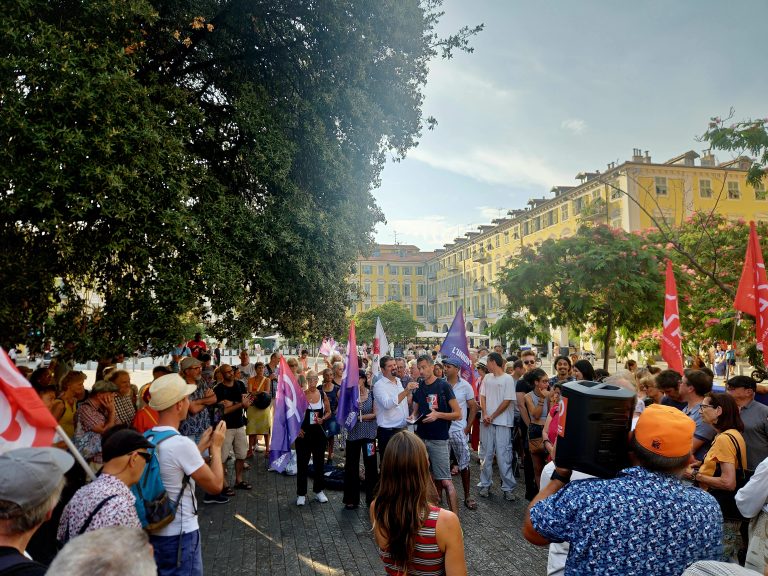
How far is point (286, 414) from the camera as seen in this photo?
8.24 m

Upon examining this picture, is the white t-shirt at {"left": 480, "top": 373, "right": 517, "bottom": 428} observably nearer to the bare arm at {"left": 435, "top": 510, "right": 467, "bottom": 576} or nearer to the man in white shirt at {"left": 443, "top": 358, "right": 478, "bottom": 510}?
the man in white shirt at {"left": 443, "top": 358, "right": 478, "bottom": 510}

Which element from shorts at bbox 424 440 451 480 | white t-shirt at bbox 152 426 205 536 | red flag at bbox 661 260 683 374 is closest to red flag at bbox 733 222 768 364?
red flag at bbox 661 260 683 374

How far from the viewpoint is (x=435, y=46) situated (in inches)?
468

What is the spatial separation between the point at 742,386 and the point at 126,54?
8.92 m

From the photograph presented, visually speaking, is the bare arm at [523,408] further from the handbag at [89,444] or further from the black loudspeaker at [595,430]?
the black loudspeaker at [595,430]

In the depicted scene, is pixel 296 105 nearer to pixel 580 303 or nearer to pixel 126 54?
pixel 126 54

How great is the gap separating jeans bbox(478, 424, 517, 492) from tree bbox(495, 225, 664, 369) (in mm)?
5213

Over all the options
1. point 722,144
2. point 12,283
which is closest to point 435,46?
point 722,144

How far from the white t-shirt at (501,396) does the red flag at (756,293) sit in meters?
3.32

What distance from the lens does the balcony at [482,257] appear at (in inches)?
2793

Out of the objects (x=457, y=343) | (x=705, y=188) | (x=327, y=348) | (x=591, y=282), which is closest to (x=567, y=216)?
(x=705, y=188)

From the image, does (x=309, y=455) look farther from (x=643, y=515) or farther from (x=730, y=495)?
(x=643, y=515)

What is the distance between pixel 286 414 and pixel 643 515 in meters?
6.60

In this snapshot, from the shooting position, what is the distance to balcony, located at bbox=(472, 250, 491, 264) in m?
70.9
